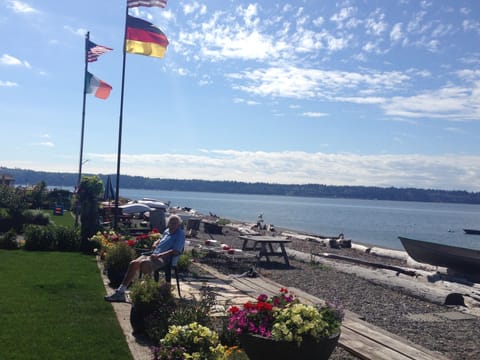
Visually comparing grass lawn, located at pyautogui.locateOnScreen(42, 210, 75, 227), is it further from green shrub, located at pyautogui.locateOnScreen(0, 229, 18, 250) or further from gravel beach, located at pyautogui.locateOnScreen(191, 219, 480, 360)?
gravel beach, located at pyautogui.locateOnScreen(191, 219, 480, 360)

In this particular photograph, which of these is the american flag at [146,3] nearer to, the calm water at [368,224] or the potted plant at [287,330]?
the potted plant at [287,330]

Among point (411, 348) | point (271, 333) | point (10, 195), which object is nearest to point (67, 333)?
point (271, 333)

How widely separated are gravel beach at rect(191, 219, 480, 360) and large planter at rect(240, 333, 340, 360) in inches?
50.7

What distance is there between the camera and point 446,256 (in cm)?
1634

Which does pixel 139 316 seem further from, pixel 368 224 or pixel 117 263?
pixel 368 224

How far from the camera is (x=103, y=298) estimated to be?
6.80 m

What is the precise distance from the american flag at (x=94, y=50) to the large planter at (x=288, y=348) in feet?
54.4

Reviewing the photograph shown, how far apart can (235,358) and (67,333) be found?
5.74 ft

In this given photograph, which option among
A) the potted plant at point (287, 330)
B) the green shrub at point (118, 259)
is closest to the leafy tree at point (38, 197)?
the green shrub at point (118, 259)

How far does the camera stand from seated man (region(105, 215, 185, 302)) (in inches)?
263

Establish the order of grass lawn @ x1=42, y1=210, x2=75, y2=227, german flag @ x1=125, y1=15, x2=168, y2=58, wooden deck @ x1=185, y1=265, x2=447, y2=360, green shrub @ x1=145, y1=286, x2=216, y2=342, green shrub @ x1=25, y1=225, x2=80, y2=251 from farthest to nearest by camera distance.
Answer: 1. grass lawn @ x1=42, y1=210, x2=75, y2=227
2. german flag @ x1=125, y1=15, x2=168, y2=58
3. green shrub @ x1=25, y1=225, x2=80, y2=251
4. wooden deck @ x1=185, y1=265, x2=447, y2=360
5. green shrub @ x1=145, y1=286, x2=216, y2=342

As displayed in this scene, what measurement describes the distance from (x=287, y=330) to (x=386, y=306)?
5291mm

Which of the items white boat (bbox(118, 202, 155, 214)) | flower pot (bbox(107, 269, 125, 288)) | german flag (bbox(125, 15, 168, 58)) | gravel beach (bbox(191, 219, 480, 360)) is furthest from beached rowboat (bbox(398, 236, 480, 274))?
flower pot (bbox(107, 269, 125, 288))

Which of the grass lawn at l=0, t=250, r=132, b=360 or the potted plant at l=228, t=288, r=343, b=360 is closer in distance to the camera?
the potted plant at l=228, t=288, r=343, b=360
